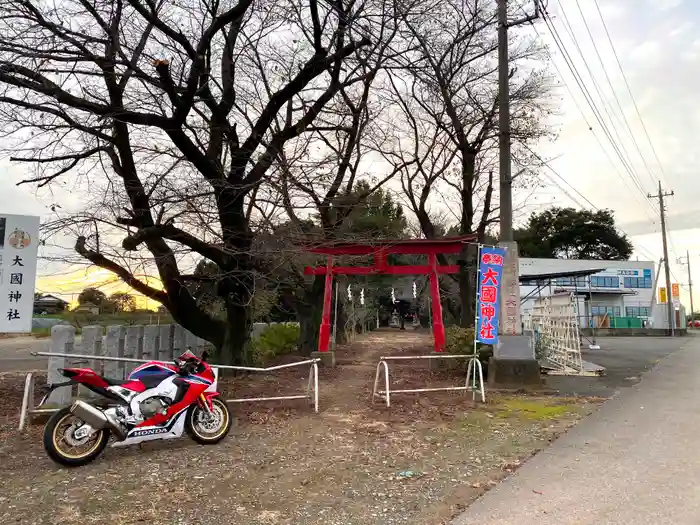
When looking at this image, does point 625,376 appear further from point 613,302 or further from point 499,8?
point 613,302

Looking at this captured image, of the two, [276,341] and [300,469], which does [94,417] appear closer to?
[300,469]

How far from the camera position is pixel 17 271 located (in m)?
6.73

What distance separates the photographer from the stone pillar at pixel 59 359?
293 inches

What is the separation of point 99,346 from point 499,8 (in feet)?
35.0

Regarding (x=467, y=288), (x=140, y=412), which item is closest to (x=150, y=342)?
(x=140, y=412)

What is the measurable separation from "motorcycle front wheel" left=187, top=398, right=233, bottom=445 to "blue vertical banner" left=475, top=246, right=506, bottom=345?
5.61 m

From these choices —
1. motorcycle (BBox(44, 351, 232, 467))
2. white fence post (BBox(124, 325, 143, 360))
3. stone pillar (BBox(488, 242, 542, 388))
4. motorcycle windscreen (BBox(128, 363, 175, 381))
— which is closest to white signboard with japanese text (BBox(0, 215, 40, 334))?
motorcycle (BBox(44, 351, 232, 467))

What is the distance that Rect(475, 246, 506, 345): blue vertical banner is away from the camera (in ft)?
34.5

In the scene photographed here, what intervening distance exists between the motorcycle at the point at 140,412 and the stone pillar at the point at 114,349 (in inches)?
124

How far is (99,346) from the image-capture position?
28.3 feet

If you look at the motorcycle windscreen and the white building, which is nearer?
the motorcycle windscreen

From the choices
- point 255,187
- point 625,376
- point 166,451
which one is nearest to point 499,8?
point 255,187

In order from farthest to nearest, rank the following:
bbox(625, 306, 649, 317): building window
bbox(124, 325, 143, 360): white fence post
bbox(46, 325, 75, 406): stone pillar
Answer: bbox(625, 306, 649, 317): building window, bbox(124, 325, 143, 360): white fence post, bbox(46, 325, 75, 406): stone pillar

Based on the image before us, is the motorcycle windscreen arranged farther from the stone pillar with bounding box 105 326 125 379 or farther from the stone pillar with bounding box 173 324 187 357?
the stone pillar with bounding box 173 324 187 357
